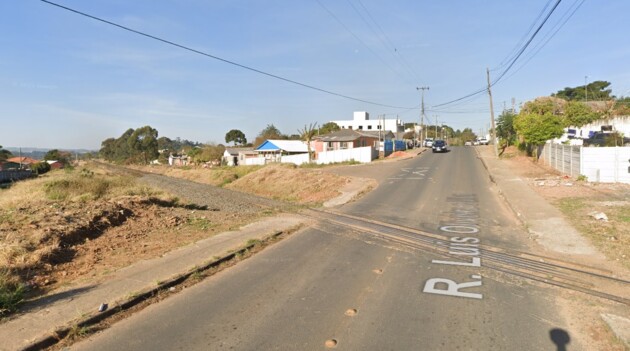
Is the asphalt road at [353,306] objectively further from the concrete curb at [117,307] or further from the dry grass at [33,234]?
the dry grass at [33,234]

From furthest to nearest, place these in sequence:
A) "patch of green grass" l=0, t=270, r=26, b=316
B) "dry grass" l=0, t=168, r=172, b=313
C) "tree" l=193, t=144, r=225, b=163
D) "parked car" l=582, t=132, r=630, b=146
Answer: "tree" l=193, t=144, r=225, b=163, "parked car" l=582, t=132, r=630, b=146, "dry grass" l=0, t=168, r=172, b=313, "patch of green grass" l=0, t=270, r=26, b=316

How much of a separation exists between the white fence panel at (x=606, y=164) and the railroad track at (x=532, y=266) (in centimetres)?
A: 1411

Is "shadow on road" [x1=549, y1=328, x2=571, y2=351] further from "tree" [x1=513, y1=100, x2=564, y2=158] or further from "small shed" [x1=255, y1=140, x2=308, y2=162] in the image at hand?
"small shed" [x1=255, y1=140, x2=308, y2=162]

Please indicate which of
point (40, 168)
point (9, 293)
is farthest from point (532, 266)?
point (40, 168)

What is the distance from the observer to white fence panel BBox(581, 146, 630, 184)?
19.1 m

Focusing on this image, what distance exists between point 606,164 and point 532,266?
15.9m

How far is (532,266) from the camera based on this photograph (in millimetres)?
7773

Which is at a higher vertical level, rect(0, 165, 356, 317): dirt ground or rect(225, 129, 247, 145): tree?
rect(225, 129, 247, 145): tree

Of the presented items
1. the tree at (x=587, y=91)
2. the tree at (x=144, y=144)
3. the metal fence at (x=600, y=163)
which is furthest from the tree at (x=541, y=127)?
the tree at (x=144, y=144)

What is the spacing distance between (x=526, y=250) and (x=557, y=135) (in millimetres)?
25675

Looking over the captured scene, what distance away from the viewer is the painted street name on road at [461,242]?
6.39m

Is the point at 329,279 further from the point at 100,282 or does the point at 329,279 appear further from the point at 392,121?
the point at 392,121

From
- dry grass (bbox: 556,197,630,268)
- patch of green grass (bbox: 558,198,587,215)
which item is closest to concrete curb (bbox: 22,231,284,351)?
dry grass (bbox: 556,197,630,268)

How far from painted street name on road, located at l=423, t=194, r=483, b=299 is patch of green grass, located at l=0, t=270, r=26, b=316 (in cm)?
595
